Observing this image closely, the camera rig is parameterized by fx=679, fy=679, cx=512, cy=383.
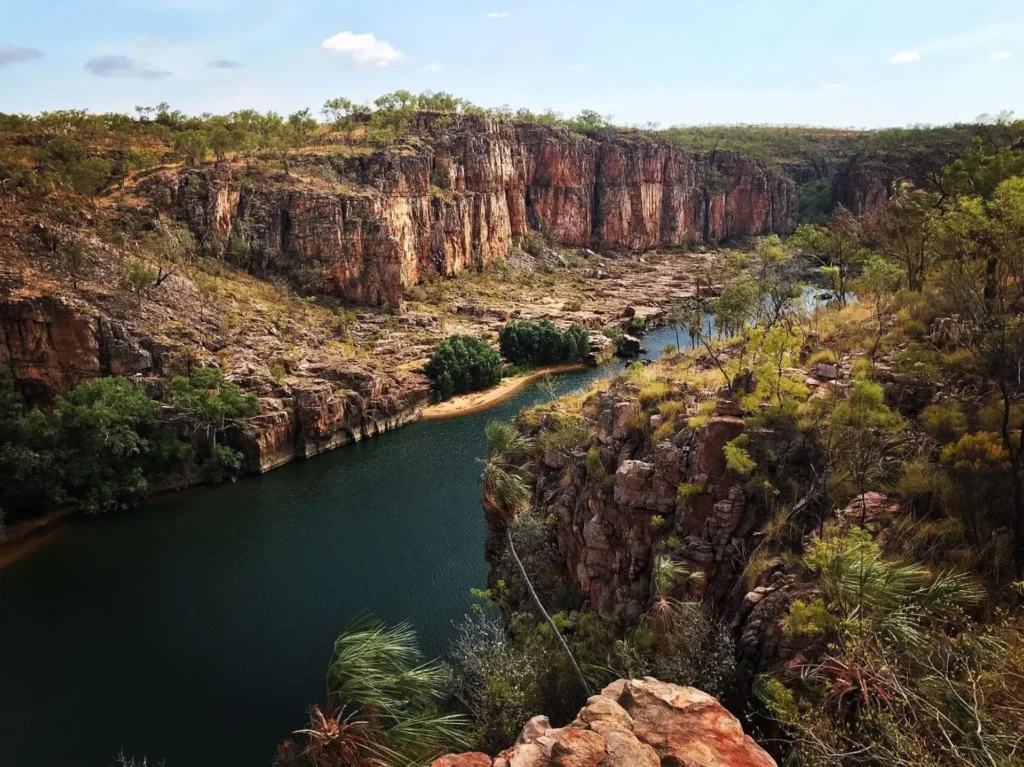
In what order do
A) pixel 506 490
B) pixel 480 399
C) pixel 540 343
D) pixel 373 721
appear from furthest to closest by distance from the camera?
pixel 540 343 < pixel 480 399 < pixel 506 490 < pixel 373 721

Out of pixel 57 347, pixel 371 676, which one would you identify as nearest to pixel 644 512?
pixel 371 676

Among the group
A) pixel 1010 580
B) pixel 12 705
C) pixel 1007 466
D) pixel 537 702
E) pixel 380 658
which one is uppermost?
pixel 1007 466

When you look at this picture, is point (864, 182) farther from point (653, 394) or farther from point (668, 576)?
point (668, 576)

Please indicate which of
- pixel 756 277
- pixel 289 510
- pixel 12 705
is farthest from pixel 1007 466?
pixel 289 510

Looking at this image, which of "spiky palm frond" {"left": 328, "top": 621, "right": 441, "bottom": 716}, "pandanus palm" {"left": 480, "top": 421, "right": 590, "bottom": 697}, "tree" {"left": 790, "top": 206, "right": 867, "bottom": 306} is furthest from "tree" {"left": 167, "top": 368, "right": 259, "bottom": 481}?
"tree" {"left": 790, "top": 206, "right": 867, "bottom": 306}

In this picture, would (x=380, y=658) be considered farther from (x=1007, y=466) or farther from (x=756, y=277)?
(x=756, y=277)

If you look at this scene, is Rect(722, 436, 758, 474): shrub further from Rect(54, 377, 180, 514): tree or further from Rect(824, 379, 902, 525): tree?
Rect(54, 377, 180, 514): tree
